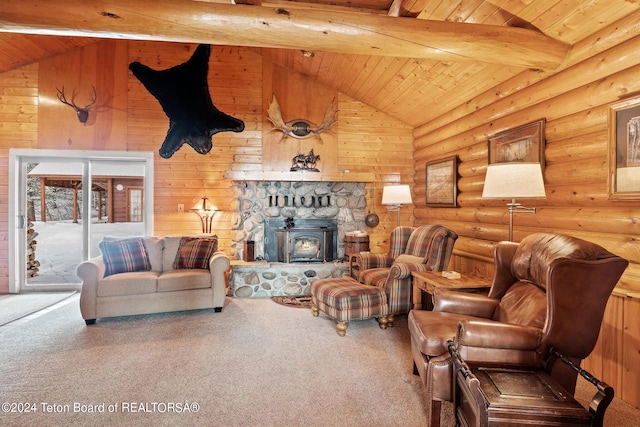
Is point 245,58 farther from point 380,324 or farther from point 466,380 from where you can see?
point 466,380

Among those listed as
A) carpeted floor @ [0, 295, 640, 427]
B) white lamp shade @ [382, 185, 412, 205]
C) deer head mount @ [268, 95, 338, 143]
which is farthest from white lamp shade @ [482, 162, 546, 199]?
deer head mount @ [268, 95, 338, 143]

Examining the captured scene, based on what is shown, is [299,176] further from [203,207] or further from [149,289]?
[149,289]

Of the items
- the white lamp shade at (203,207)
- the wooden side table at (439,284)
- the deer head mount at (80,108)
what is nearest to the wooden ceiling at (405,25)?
the wooden side table at (439,284)

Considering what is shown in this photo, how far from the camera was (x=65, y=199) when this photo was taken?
5090 millimetres

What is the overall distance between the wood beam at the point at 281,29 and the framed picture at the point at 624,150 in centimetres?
A: 66

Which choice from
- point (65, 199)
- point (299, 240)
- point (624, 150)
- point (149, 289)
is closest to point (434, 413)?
point (624, 150)

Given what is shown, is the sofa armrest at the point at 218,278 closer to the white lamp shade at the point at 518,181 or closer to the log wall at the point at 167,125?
the log wall at the point at 167,125

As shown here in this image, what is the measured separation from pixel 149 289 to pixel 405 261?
294cm

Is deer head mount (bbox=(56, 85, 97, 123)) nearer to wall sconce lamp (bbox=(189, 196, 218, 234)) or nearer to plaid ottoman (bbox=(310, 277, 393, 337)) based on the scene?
wall sconce lamp (bbox=(189, 196, 218, 234))

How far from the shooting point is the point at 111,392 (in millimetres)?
2184

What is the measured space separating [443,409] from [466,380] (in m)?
0.77

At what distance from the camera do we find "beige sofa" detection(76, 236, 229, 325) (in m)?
3.47

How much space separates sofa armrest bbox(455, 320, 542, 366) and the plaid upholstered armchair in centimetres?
157

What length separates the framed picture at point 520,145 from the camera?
2.81 meters
